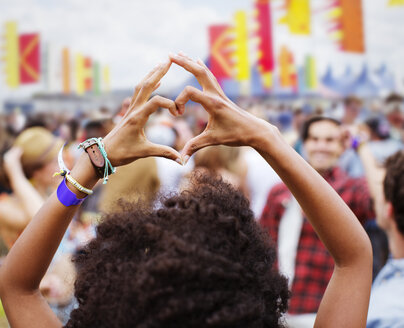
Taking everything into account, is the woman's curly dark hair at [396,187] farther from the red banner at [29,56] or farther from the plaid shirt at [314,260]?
the red banner at [29,56]

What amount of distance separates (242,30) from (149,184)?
36.9ft

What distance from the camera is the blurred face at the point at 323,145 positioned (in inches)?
144

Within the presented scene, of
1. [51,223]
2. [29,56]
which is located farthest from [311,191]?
[29,56]

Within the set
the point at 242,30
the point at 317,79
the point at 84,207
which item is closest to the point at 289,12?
the point at 242,30

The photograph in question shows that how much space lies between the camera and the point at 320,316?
121cm

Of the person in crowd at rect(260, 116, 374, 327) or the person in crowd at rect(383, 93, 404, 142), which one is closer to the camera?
the person in crowd at rect(260, 116, 374, 327)

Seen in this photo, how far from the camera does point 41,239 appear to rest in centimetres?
119

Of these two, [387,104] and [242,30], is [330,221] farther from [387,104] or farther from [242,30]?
[242,30]

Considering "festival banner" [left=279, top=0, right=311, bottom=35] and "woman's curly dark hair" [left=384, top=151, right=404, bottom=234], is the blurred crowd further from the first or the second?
"festival banner" [left=279, top=0, right=311, bottom=35]

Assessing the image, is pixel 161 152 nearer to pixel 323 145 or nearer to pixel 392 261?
pixel 392 261

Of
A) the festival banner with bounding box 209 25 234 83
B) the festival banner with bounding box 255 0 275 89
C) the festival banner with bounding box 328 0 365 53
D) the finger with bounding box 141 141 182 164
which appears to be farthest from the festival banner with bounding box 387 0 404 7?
the festival banner with bounding box 209 25 234 83

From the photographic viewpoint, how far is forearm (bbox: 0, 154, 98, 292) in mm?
1187

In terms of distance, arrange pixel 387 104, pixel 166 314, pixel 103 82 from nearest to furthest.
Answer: pixel 166 314 → pixel 387 104 → pixel 103 82

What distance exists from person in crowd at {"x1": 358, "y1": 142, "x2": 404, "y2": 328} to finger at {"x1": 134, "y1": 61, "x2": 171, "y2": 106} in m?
1.25
